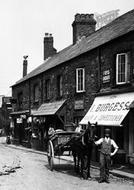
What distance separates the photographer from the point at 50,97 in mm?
26594

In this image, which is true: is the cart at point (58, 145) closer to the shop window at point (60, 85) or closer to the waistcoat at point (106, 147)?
the waistcoat at point (106, 147)

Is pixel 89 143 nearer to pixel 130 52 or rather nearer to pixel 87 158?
pixel 87 158

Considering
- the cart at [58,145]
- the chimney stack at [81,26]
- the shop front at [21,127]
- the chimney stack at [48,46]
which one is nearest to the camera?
the cart at [58,145]

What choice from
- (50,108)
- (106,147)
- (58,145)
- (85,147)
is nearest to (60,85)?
(50,108)

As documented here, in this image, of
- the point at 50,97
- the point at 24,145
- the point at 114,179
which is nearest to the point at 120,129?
the point at 114,179

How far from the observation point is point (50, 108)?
25.1 metres

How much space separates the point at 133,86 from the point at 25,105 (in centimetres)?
1932

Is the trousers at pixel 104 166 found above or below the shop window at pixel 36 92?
below

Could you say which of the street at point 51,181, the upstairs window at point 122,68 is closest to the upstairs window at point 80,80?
the upstairs window at point 122,68

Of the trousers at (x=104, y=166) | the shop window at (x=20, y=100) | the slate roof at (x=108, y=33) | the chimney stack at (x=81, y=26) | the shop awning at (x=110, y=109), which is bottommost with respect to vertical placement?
the trousers at (x=104, y=166)

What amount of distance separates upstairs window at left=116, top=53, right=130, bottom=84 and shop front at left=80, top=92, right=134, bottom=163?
2.47 feet

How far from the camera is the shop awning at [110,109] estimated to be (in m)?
15.0

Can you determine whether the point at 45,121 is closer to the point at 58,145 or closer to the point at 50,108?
the point at 50,108

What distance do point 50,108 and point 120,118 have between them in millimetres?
10865
